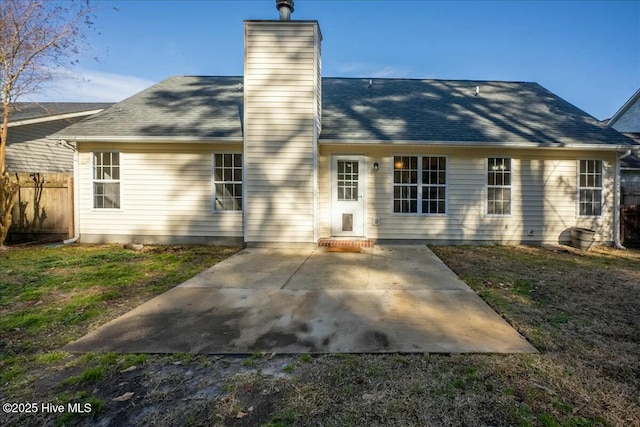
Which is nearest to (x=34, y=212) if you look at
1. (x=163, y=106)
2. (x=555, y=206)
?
(x=163, y=106)

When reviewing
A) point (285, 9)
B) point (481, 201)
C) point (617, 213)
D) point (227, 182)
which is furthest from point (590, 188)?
point (227, 182)

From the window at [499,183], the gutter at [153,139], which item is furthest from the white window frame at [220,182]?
the window at [499,183]

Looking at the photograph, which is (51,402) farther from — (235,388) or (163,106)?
(163,106)

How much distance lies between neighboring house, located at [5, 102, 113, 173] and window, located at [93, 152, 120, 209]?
3.45 meters

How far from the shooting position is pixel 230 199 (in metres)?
8.68

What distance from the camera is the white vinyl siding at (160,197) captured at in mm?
8562

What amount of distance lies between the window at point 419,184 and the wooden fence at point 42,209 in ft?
29.2

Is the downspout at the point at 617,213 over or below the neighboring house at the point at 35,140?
below

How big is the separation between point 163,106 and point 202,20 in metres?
5.25

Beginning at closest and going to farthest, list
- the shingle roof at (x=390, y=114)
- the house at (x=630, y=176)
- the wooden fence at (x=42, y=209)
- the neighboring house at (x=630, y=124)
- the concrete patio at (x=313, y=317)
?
the concrete patio at (x=313, y=317)
the shingle roof at (x=390, y=114)
the wooden fence at (x=42, y=209)
the house at (x=630, y=176)
the neighboring house at (x=630, y=124)

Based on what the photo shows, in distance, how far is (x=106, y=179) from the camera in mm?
8719

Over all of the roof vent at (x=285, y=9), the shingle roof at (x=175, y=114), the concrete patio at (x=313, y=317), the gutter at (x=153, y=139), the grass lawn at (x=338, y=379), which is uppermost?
the roof vent at (x=285, y=9)

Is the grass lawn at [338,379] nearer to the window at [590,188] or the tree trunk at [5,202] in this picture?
the tree trunk at [5,202]

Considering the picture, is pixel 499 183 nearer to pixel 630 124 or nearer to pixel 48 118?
pixel 630 124
